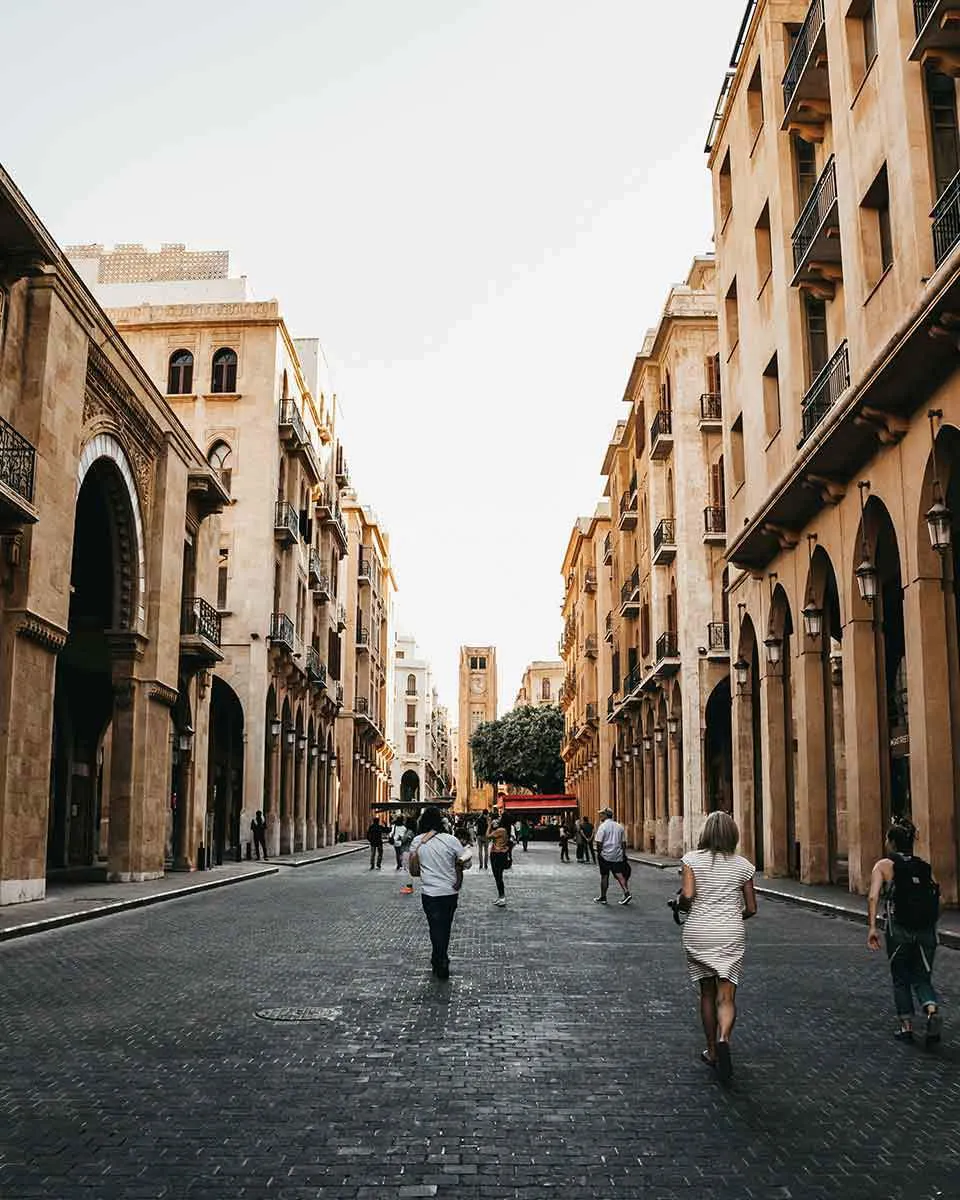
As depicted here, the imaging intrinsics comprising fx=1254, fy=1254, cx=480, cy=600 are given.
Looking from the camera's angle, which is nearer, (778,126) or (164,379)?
(778,126)

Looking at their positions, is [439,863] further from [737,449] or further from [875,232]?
[737,449]

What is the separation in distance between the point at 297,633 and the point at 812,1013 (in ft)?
133

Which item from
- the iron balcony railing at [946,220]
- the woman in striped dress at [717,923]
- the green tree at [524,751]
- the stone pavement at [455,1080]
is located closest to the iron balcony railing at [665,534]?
the iron balcony railing at [946,220]

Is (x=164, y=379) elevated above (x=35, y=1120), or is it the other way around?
(x=164, y=379)

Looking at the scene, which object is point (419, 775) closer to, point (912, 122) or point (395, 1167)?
point (912, 122)

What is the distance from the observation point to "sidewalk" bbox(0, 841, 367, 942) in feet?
52.5

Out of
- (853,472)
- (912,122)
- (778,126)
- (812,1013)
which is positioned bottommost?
(812,1013)

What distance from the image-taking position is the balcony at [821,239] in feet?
74.1

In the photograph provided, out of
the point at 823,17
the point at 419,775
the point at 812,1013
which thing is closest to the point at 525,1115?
the point at 812,1013

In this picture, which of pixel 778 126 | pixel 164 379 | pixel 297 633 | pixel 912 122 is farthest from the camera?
pixel 297 633

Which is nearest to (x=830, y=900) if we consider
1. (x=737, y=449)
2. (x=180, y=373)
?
(x=737, y=449)

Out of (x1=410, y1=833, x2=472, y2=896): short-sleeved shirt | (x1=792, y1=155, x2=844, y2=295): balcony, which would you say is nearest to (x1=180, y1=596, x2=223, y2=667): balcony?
(x1=792, y1=155, x2=844, y2=295): balcony

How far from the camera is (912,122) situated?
18469mm

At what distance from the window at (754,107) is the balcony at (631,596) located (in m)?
23.2
